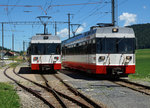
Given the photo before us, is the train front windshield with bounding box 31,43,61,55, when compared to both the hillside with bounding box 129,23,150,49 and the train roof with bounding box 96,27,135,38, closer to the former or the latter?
the train roof with bounding box 96,27,135,38

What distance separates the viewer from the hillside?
157m

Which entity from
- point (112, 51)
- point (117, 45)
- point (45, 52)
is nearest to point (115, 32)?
point (117, 45)

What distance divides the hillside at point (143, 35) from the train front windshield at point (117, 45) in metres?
137

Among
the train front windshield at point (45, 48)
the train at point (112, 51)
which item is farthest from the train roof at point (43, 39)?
the train at point (112, 51)

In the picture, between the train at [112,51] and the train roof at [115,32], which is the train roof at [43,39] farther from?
the train roof at [115,32]

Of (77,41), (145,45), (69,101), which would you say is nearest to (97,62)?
(77,41)

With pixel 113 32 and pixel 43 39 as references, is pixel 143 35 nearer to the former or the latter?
pixel 43 39

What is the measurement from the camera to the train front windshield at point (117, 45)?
1707cm

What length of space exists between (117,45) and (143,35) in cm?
15436

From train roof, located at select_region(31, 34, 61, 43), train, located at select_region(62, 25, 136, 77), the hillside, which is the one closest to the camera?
train, located at select_region(62, 25, 136, 77)

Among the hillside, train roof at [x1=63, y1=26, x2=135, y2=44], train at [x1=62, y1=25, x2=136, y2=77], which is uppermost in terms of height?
the hillside

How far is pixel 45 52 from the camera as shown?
23.9 metres

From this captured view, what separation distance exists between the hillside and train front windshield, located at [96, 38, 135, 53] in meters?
137

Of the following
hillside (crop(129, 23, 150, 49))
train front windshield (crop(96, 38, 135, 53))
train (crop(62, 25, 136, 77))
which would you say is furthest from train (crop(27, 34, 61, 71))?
hillside (crop(129, 23, 150, 49))
